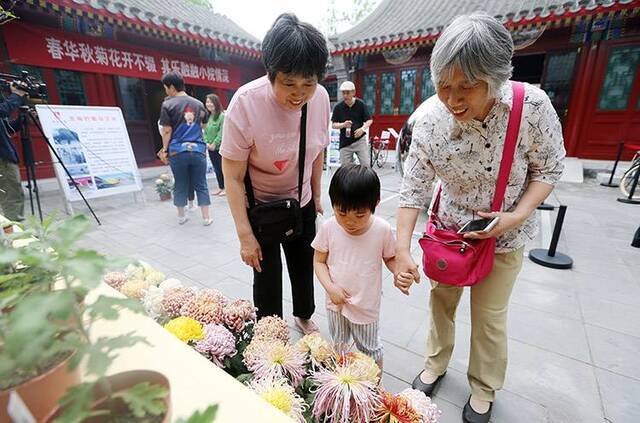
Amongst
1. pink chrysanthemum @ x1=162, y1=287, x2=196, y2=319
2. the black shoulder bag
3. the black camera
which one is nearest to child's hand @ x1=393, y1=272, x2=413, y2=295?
the black shoulder bag

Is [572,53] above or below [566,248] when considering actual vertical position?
above

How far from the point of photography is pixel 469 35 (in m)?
0.97

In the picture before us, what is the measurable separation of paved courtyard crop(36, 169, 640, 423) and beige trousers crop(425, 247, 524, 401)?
23 centimetres

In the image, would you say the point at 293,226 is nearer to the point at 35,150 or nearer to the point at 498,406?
the point at 498,406

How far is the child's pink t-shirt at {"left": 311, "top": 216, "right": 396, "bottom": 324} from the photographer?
1408 mm

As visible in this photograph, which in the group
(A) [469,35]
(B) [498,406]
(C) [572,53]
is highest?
(C) [572,53]

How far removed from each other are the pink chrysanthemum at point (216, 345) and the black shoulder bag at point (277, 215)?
539 mm

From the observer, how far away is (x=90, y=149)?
4.73m

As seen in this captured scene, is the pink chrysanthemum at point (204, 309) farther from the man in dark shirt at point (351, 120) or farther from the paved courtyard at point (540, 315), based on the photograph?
the man in dark shirt at point (351, 120)

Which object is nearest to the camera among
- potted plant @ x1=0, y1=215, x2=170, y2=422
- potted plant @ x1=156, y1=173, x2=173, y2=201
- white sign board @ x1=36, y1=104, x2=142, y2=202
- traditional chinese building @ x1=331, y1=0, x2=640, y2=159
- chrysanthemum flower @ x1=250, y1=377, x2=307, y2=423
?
potted plant @ x1=0, y1=215, x2=170, y2=422

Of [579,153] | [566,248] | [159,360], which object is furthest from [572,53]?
[159,360]

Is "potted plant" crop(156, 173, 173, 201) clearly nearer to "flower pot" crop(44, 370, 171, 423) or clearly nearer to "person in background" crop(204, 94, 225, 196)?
"person in background" crop(204, 94, 225, 196)

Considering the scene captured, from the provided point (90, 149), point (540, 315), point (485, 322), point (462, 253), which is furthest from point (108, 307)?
point (90, 149)

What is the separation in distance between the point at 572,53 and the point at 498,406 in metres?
8.20
